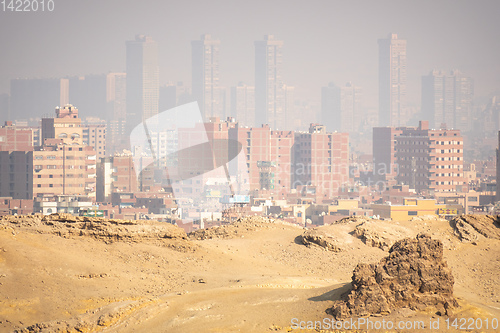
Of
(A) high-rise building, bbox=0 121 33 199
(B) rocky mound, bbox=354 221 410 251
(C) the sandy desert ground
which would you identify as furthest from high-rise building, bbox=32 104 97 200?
(C) the sandy desert ground

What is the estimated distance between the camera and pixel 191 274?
14.4 m

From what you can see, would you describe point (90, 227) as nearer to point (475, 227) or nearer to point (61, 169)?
point (475, 227)

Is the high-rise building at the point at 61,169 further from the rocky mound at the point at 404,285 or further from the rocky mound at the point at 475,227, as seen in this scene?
the rocky mound at the point at 404,285

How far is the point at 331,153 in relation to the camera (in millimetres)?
131125

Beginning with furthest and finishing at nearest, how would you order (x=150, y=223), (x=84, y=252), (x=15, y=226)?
(x=150, y=223), (x=15, y=226), (x=84, y=252)

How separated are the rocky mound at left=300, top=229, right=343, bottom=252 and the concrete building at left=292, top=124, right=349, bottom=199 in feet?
366

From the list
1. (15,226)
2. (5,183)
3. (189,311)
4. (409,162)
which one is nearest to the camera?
(189,311)

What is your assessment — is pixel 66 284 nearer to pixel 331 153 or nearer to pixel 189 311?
pixel 189 311

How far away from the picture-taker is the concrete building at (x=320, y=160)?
131375 mm

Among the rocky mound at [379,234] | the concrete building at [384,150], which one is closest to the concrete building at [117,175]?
the concrete building at [384,150]

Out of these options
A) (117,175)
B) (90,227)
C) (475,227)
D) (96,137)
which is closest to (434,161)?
(117,175)

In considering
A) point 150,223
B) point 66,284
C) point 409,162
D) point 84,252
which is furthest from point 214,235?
point 409,162

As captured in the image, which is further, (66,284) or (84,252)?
(84,252)

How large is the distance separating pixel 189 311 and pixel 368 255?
7.27 metres
